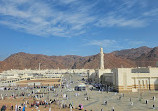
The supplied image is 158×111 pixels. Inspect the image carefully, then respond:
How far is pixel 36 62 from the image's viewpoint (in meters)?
160

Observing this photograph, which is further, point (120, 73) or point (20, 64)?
point (20, 64)

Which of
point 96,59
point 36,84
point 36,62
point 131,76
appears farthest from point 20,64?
point 131,76

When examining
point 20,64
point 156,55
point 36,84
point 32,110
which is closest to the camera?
point 32,110

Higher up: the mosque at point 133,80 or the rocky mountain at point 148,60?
the rocky mountain at point 148,60

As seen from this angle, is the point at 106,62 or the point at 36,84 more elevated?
the point at 106,62

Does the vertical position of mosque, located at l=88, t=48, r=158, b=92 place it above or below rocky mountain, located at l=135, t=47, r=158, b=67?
below

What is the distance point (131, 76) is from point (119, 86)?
3.36 meters

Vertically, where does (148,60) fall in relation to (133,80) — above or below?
above

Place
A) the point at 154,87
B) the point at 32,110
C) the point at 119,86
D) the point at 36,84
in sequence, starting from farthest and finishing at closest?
the point at 36,84
the point at 154,87
the point at 119,86
the point at 32,110

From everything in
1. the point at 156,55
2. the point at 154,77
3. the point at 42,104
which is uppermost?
the point at 156,55

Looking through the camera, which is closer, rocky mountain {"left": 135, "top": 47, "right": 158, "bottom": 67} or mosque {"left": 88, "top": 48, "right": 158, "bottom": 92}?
mosque {"left": 88, "top": 48, "right": 158, "bottom": 92}

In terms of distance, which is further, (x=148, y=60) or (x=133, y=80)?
(x=148, y=60)

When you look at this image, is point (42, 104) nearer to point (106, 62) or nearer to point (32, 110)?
point (32, 110)

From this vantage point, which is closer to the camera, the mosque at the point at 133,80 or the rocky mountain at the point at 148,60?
the mosque at the point at 133,80
